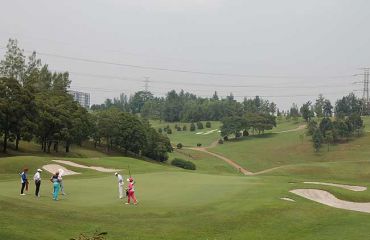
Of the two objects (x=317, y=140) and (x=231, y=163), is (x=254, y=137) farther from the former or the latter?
(x=231, y=163)

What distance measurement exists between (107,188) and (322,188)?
19.4 metres

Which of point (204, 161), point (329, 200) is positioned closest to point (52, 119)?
point (204, 161)

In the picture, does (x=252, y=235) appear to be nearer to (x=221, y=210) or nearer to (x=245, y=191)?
(x=221, y=210)

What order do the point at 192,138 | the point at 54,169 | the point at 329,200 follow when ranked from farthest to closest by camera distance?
the point at 192,138 < the point at 54,169 < the point at 329,200

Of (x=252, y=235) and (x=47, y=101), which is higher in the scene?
(x=47, y=101)

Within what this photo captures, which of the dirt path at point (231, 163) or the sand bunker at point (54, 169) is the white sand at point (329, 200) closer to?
the sand bunker at point (54, 169)

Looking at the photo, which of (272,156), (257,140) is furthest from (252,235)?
(257,140)

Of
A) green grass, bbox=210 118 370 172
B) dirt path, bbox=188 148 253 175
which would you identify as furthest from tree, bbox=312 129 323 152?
dirt path, bbox=188 148 253 175

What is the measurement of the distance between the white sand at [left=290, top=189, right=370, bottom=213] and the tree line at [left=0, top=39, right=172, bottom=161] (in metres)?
47.8

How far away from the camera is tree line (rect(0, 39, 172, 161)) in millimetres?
72312

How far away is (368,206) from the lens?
36281 mm

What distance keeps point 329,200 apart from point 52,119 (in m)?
55.0

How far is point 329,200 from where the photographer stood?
37625 millimetres

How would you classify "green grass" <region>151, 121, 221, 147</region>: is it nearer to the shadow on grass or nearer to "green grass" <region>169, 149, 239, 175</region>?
the shadow on grass
